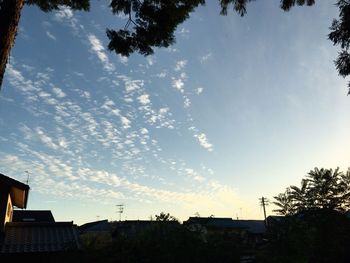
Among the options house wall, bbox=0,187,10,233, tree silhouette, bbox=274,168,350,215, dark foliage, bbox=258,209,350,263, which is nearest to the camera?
dark foliage, bbox=258,209,350,263

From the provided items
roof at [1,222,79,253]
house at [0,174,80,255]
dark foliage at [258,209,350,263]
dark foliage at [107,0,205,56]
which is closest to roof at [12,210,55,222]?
house at [0,174,80,255]

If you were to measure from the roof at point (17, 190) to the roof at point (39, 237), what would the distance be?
189 centimetres

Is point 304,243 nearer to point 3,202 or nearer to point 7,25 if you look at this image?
point 3,202

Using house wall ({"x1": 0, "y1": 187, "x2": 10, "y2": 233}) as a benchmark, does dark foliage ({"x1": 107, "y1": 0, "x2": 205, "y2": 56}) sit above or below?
above

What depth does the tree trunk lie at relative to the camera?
6.70 meters

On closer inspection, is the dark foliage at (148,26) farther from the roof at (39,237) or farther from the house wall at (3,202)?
the house wall at (3,202)

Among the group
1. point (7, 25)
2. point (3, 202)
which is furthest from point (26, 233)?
point (7, 25)

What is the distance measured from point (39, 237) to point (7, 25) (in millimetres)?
12759

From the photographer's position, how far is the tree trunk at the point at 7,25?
22.0 ft

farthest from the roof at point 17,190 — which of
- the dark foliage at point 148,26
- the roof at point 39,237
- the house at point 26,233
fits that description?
the dark foliage at point 148,26

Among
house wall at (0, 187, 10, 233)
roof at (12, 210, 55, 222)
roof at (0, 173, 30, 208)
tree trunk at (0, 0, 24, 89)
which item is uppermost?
roof at (12, 210, 55, 222)

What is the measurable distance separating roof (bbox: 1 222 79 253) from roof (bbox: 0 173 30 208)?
1888 millimetres

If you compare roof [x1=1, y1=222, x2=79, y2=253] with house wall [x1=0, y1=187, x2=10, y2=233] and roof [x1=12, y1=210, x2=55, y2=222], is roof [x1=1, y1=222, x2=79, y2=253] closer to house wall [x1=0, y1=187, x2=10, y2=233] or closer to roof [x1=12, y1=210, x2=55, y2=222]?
house wall [x1=0, y1=187, x2=10, y2=233]

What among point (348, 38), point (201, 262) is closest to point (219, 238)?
point (201, 262)
